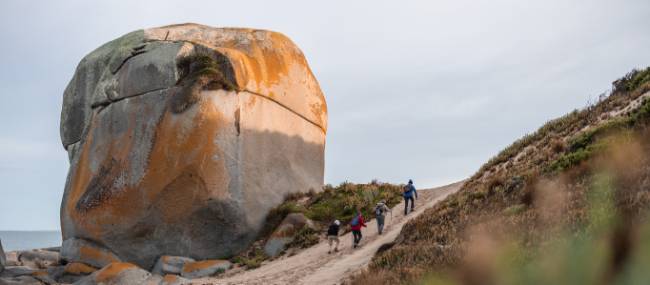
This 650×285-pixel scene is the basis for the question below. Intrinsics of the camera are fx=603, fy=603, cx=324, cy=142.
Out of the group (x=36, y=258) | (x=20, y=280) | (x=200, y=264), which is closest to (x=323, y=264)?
(x=200, y=264)

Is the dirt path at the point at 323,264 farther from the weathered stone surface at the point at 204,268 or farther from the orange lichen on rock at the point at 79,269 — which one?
the orange lichen on rock at the point at 79,269

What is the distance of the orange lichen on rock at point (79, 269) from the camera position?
21.4 metres

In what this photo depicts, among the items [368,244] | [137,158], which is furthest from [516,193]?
[137,158]

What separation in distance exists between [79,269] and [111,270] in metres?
2.72

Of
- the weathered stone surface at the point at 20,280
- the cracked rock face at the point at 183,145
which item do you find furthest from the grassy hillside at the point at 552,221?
the weathered stone surface at the point at 20,280

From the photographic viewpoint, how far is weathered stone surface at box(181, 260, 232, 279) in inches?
782

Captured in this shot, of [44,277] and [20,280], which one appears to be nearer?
[20,280]

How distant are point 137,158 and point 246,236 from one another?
493cm

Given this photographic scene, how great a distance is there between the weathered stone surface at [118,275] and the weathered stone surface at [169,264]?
0.75 meters

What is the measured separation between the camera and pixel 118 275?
19250 mm

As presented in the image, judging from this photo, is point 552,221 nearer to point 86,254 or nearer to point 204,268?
point 204,268

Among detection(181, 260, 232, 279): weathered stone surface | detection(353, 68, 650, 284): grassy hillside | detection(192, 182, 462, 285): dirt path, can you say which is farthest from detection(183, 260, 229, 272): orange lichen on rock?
detection(353, 68, 650, 284): grassy hillside

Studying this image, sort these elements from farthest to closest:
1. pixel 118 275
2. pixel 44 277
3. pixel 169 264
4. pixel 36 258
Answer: pixel 36 258
pixel 44 277
pixel 169 264
pixel 118 275

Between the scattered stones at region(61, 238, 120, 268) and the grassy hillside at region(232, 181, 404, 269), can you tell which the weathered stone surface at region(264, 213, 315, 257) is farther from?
the scattered stones at region(61, 238, 120, 268)
